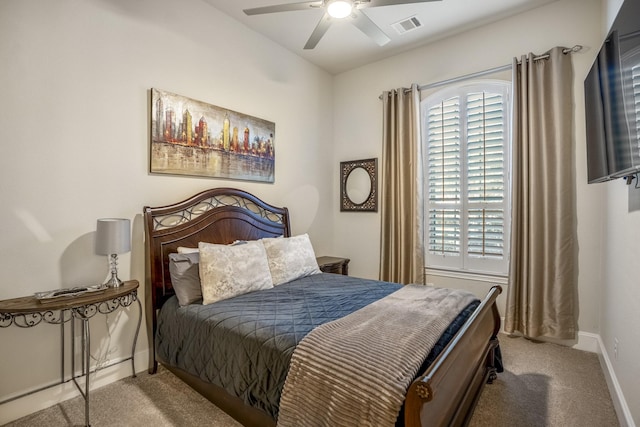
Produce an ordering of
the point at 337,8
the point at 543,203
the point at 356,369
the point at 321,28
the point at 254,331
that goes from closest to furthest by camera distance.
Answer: the point at 356,369
the point at 254,331
the point at 337,8
the point at 321,28
the point at 543,203

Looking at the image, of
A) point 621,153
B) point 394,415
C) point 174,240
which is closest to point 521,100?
point 621,153

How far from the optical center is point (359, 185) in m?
4.46

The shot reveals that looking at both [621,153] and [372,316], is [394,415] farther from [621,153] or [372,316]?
[621,153]

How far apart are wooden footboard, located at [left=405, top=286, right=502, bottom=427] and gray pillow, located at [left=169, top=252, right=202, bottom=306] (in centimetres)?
182

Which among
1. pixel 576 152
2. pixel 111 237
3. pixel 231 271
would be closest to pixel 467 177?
pixel 576 152

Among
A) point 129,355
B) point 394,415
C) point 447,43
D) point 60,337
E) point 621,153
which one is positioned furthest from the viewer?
point 447,43

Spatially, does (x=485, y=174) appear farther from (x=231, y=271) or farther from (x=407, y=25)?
(x=231, y=271)

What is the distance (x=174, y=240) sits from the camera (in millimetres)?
2744

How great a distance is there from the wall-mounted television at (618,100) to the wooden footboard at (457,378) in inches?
42.8

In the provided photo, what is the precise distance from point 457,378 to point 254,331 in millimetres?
1109

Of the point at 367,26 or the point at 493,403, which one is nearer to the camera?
the point at 493,403

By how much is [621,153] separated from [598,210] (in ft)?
4.89

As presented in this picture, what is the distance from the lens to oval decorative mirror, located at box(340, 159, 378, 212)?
4289mm

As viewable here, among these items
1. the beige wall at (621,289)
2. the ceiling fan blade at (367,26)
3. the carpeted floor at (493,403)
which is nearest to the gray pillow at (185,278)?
the carpeted floor at (493,403)
